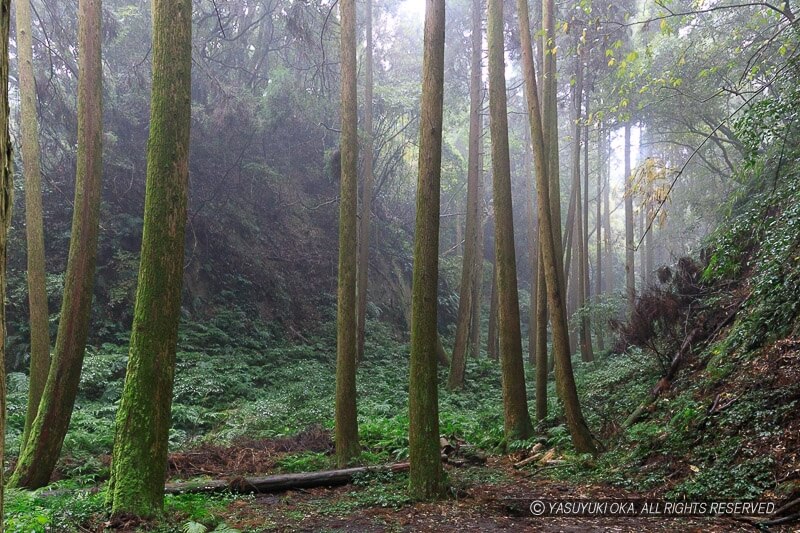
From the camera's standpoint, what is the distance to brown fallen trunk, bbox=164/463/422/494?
795 centimetres

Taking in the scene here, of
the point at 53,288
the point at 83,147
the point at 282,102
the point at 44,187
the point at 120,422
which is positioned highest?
the point at 282,102

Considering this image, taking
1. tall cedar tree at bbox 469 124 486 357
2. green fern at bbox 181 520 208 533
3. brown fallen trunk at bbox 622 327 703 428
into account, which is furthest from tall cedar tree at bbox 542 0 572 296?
tall cedar tree at bbox 469 124 486 357

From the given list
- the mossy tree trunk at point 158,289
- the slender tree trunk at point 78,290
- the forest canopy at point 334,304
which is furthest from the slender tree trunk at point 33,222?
the mossy tree trunk at point 158,289

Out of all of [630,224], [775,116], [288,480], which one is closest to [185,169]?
[288,480]

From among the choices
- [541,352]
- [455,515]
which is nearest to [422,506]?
[455,515]

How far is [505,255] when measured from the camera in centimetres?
1035

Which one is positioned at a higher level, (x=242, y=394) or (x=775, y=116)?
(x=775, y=116)

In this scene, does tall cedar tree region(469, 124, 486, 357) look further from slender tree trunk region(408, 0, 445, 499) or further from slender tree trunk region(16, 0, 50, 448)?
slender tree trunk region(16, 0, 50, 448)

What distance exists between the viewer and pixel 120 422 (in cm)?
554

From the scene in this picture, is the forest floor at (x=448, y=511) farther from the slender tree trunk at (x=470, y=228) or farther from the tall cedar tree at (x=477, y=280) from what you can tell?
the tall cedar tree at (x=477, y=280)

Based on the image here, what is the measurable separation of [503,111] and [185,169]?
6.40m

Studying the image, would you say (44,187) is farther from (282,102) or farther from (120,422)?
(120,422)

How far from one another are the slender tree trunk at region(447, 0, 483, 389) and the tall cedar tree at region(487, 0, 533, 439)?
6933 mm

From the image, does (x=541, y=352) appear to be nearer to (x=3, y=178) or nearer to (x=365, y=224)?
(x=365, y=224)
